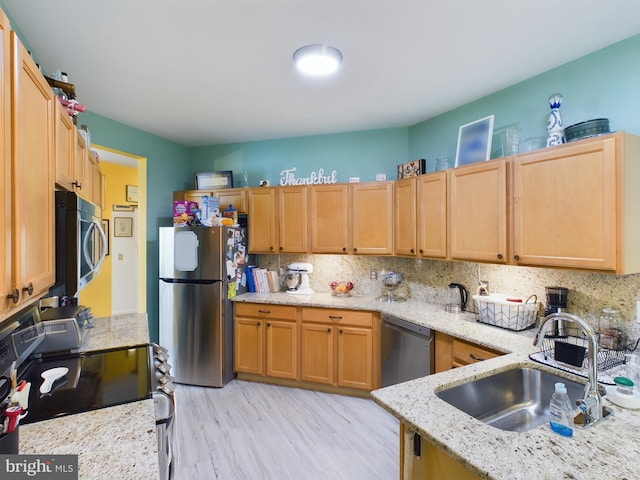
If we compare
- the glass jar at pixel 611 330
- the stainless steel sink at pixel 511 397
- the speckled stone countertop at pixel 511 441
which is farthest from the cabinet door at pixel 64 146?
the glass jar at pixel 611 330

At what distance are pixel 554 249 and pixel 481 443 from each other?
1.39m

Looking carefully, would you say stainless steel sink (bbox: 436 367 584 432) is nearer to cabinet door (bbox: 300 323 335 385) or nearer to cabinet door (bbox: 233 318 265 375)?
cabinet door (bbox: 300 323 335 385)

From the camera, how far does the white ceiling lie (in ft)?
5.32

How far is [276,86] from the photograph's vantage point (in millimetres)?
2461

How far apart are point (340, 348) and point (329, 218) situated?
1.29 m

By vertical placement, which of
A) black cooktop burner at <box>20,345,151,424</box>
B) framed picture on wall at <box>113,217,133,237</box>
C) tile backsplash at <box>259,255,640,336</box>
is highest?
framed picture on wall at <box>113,217,133,237</box>

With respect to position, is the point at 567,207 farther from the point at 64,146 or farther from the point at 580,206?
the point at 64,146

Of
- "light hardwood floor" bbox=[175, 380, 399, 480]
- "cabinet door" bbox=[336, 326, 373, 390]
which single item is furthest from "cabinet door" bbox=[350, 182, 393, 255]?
"light hardwood floor" bbox=[175, 380, 399, 480]

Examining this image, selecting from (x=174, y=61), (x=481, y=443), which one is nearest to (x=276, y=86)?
(x=174, y=61)

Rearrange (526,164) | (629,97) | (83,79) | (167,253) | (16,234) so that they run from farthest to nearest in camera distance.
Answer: (167,253) → (83,79) → (526,164) → (629,97) → (16,234)

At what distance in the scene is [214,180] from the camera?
3.76 meters

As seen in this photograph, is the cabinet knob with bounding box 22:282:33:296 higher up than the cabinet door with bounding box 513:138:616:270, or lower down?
lower down

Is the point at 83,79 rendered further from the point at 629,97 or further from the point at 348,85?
the point at 629,97

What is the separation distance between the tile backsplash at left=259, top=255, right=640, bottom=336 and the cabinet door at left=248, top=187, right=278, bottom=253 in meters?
0.33
